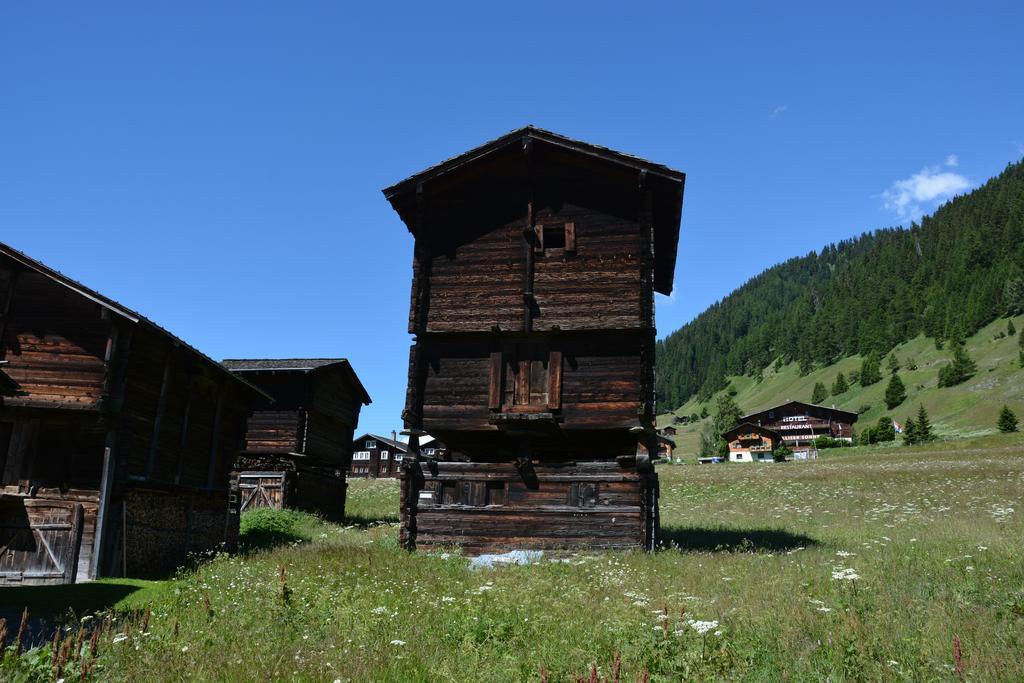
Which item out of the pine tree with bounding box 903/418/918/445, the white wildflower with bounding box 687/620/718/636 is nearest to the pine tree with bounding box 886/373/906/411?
the pine tree with bounding box 903/418/918/445

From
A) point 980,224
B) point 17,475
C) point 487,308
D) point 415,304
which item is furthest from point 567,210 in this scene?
point 980,224

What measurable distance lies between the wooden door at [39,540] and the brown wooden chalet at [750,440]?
327 ft

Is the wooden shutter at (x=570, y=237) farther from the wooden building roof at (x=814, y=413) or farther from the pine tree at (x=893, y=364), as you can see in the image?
the pine tree at (x=893, y=364)

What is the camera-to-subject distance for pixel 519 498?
19.3 m

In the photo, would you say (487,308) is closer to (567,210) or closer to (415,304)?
(415,304)

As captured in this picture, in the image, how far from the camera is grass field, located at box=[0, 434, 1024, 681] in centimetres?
714

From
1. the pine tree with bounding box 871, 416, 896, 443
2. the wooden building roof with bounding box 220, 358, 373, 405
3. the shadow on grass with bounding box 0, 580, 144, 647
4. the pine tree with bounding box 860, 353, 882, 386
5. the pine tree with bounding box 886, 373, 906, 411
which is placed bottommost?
the shadow on grass with bounding box 0, 580, 144, 647

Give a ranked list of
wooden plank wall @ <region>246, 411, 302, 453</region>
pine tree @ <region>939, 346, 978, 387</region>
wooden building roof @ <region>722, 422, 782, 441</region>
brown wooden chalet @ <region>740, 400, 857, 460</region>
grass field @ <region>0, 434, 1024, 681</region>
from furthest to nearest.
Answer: pine tree @ <region>939, 346, 978, 387</region>
brown wooden chalet @ <region>740, 400, 857, 460</region>
wooden building roof @ <region>722, 422, 782, 441</region>
wooden plank wall @ <region>246, 411, 302, 453</region>
grass field @ <region>0, 434, 1024, 681</region>

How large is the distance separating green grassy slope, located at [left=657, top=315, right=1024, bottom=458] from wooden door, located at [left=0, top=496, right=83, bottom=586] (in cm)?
8676

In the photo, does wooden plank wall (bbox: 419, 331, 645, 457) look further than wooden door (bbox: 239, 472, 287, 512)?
No

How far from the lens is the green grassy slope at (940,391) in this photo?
9469 cm

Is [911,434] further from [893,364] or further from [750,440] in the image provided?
[893,364]

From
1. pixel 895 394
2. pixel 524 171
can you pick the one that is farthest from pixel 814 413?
pixel 524 171

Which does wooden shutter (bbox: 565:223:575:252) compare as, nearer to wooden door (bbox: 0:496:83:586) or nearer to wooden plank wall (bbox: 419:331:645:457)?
wooden plank wall (bbox: 419:331:645:457)
